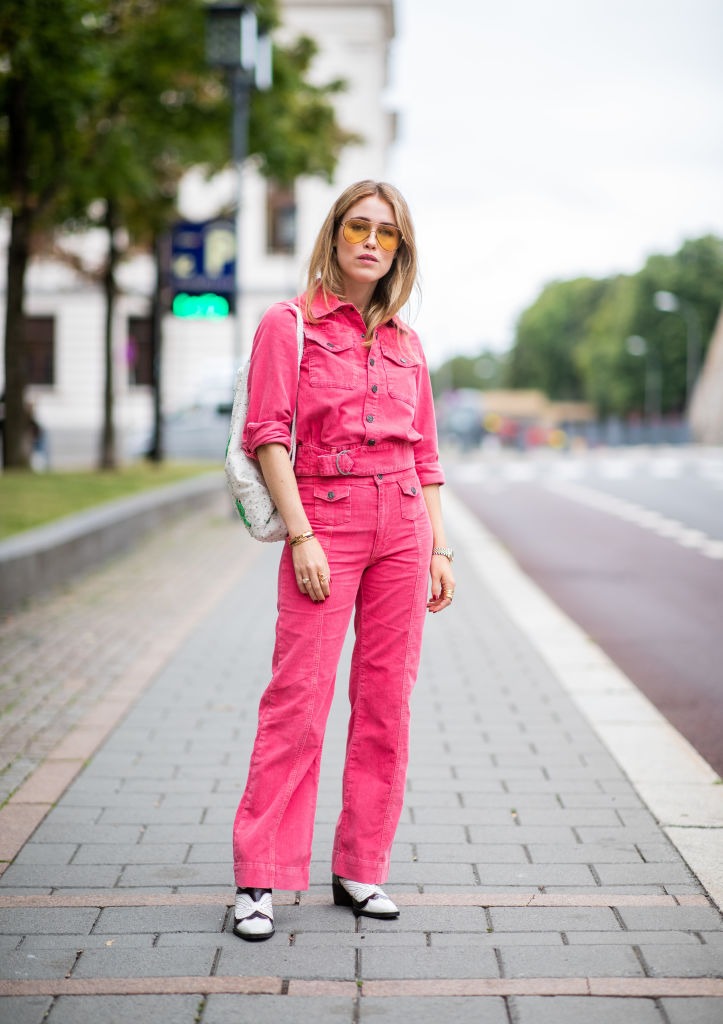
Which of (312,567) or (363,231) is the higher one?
(363,231)

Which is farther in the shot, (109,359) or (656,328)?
(656,328)

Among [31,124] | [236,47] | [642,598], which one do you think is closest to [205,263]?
[236,47]

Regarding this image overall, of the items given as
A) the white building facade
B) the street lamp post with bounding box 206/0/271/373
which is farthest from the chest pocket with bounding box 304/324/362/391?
the white building facade

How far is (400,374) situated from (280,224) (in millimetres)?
45716

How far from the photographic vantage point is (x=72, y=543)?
10.2 meters

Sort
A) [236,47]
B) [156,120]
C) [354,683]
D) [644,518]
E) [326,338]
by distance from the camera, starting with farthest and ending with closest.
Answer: [644,518], [156,120], [236,47], [354,683], [326,338]

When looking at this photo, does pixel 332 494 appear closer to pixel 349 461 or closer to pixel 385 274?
pixel 349 461

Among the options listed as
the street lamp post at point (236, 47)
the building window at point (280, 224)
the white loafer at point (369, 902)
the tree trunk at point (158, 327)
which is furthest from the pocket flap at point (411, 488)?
the building window at point (280, 224)

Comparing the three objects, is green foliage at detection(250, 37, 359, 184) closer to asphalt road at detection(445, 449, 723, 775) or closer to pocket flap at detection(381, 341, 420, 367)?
asphalt road at detection(445, 449, 723, 775)

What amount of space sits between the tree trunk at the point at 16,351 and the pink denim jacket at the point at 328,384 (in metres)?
13.9

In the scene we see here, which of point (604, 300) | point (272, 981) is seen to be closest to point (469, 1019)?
point (272, 981)

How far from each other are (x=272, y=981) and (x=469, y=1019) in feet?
1.54

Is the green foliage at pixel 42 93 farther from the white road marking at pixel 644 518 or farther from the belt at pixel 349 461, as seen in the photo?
the belt at pixel 349 461

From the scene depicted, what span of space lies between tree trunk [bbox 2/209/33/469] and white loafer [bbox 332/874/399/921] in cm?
1408
